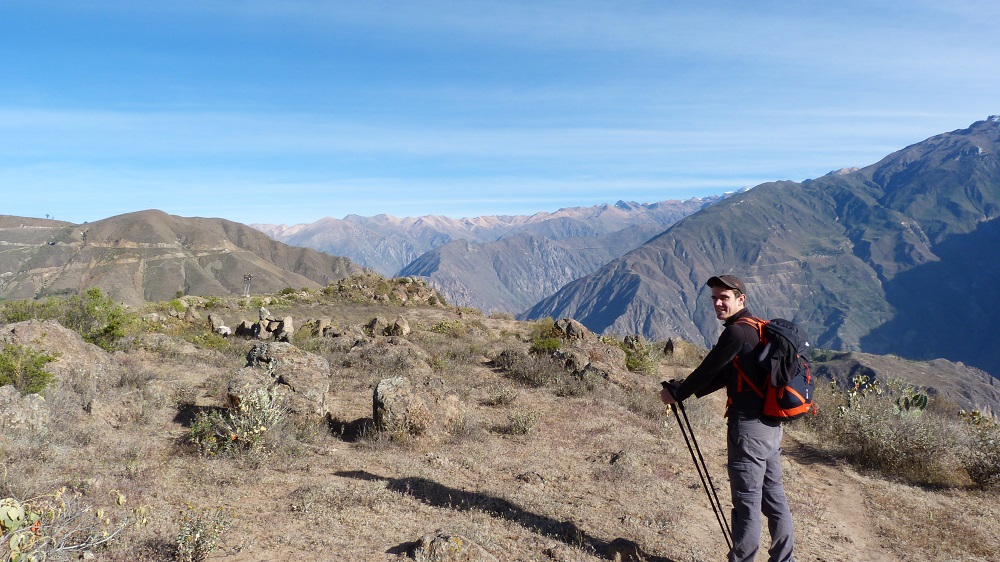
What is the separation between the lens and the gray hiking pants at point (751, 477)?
431 cm

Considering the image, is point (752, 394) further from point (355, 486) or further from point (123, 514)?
point (123, 514)

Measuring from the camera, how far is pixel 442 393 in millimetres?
9047

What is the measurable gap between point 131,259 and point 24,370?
6814 inches

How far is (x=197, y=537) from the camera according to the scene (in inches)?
171

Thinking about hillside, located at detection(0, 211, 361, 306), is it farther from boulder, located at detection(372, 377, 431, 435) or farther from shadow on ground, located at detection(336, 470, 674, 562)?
shadow on ground, located at detection(336, 470, 674, 562)

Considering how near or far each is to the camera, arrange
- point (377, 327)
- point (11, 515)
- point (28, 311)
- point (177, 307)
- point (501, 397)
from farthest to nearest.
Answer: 1. point (177, 307)
2. point (377, 327)
3. point (28, 311)
4. point (501, 397)
5. point (11, 515)

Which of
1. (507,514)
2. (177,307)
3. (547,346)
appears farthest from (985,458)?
(177,307)

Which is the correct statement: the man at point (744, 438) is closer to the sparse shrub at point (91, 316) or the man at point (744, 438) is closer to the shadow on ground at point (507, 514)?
the shadow on ground at point (507, 514)

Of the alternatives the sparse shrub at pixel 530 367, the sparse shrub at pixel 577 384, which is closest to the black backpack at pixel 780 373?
the sparse shrub at pixel 577 384

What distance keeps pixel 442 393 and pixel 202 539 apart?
4.93m

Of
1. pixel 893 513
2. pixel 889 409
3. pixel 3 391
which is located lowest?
pixel 893 513

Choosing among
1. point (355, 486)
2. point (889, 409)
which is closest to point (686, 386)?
A: point (355, 486)

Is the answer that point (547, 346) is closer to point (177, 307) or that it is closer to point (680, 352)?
point (680, 352)

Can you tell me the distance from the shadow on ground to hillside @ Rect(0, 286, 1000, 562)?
26mm
